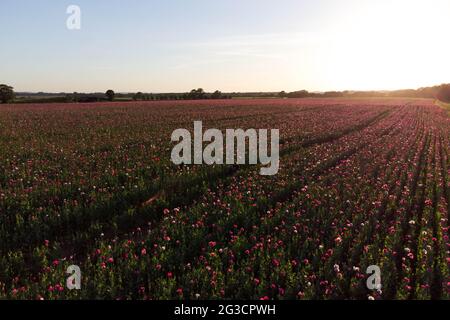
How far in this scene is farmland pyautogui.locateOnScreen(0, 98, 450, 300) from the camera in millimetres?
5152

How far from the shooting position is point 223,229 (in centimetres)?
699

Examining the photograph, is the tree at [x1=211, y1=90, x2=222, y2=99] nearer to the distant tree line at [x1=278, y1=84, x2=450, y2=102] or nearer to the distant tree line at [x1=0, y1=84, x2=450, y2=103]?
the distant tree line at [x1=0, y1=84, x2=450, y2=103]

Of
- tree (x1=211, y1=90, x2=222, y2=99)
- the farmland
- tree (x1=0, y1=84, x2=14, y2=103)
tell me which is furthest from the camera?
tree (x1=211, y1=90, x2=222, y2=99)

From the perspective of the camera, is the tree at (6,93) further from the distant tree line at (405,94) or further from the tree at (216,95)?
the distant tree line at (405,94)

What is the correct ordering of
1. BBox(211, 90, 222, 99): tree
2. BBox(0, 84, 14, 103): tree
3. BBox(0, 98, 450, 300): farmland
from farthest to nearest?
BBox(211, 90, 222, 99): tree, BBox(0, 84, 14, 103): tree, BBox(0, 98, 450, 300): farmland

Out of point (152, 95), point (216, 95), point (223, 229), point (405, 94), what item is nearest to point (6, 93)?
point (152, 95)

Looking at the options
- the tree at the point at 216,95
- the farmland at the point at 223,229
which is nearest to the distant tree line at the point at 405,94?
the tree at the point at 216,95

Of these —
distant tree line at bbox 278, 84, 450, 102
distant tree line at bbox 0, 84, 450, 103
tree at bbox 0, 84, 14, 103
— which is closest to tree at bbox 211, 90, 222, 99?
distant tree line at bbox 0, 84, 450, 103

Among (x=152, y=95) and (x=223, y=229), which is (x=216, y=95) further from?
(x=223, y=229)

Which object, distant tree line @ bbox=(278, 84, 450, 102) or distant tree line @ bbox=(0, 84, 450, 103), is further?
distant tree line @ bbox=(278, 84, 450, 102)

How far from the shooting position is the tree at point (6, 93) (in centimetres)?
9040

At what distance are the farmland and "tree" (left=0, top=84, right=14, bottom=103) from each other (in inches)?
3647
